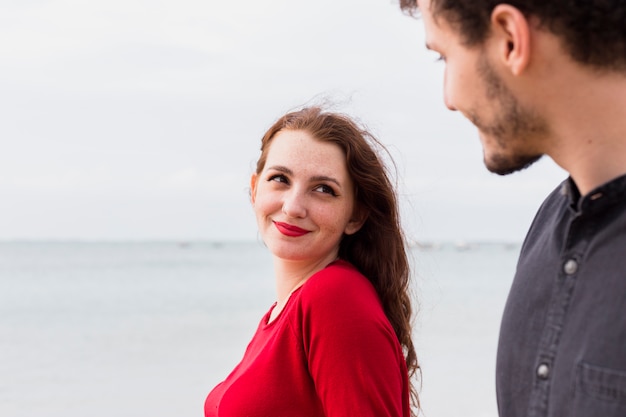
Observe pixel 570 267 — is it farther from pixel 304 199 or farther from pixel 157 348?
pixel 157 348

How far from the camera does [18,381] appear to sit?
10.1 meters

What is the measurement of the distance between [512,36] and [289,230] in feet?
4.10

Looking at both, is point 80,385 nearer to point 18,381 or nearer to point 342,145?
point 18,381

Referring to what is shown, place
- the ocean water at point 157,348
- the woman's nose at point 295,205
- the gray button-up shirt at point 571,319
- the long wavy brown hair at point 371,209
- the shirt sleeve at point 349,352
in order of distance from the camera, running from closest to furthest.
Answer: the gray button-up shirt at point 571,319, the shirt sleeve at point 349,352, the woman's nose at point 295,205, the long wavy brown hair at point 371,209, the ocean water at point 157,348

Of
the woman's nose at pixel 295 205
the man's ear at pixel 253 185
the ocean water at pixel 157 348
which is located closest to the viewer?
the woman's nose at pixel 295 205

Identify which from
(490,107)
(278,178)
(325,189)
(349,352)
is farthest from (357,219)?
(490,107)

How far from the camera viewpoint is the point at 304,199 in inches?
101

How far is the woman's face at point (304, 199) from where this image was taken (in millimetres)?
2582

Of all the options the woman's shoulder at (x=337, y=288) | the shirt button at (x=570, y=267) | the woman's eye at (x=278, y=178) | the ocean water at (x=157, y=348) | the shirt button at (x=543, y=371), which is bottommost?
the ocean water at (x=157, y=348)

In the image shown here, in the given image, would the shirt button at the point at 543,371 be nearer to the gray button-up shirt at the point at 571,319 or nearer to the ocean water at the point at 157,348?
the gray button-up shirt at the point at 571,319

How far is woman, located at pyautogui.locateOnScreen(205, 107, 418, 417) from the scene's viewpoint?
7.65ft

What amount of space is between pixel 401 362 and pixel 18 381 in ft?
27.9

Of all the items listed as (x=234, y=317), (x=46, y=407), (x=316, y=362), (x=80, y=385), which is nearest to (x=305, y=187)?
(x=316, y=362)

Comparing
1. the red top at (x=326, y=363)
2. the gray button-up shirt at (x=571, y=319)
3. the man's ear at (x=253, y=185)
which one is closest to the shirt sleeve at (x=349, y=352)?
the red top at (x=326, y=363)
